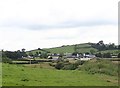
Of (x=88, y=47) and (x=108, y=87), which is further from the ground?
(x=88, y=47)

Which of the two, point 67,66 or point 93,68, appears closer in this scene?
point 93,68

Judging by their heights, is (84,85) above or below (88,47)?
below

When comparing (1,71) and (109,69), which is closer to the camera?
(1,71)

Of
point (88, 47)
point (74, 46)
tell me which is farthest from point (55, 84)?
point (74, 46)

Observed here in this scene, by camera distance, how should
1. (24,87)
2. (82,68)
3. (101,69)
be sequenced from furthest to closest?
(82,68) < (101,69) < (24,87)

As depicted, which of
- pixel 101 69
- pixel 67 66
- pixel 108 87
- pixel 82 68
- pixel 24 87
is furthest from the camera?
pixel 67 66

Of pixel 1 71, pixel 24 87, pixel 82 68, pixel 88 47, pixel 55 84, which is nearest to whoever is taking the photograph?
pixel 24 87

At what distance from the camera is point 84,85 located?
1198 inches

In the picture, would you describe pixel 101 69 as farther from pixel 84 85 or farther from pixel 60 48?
pixel 60 48

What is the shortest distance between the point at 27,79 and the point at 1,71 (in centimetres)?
408

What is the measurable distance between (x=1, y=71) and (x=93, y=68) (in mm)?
17218

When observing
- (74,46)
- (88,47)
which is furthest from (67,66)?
(74,46)

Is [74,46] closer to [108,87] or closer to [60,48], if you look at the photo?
[60,48]

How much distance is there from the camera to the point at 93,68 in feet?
154
